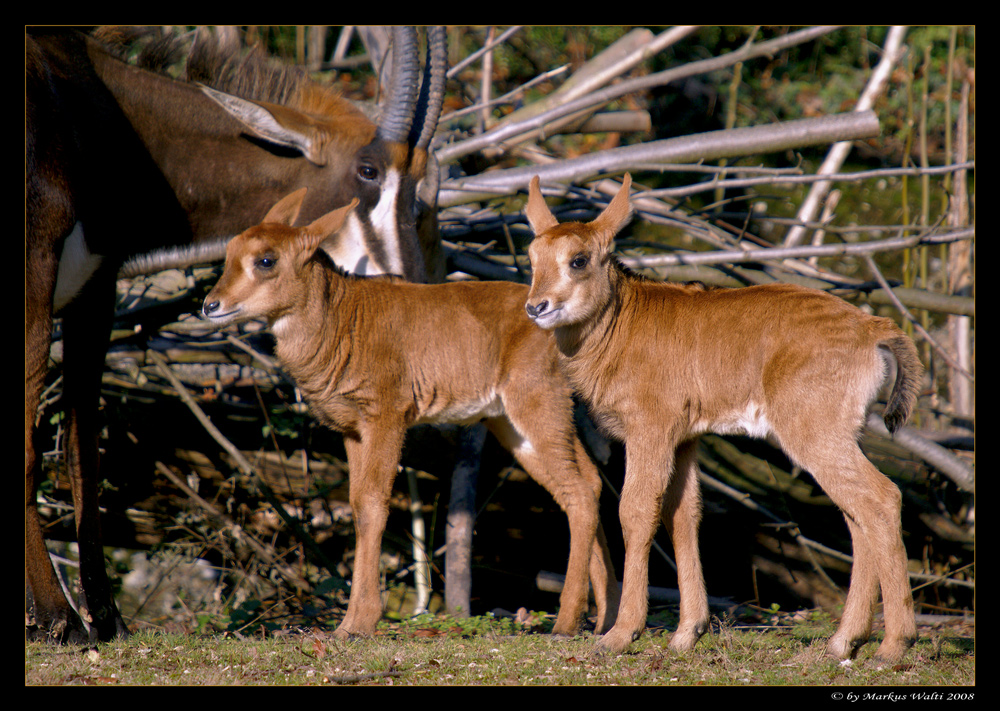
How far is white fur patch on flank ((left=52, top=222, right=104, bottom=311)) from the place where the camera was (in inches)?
230

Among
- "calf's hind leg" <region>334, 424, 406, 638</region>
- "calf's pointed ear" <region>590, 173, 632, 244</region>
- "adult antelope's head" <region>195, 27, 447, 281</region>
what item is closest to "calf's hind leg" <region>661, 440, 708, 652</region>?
"calf's pointed ear" <region>590, 173, 632, 244</region>

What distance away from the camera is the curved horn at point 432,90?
7074mm

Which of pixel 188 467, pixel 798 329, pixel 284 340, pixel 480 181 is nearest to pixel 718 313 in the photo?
pixel 798 329

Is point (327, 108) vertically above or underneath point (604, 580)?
above

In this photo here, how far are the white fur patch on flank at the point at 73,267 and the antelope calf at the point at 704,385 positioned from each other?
111 inches

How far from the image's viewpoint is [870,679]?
4.65 m

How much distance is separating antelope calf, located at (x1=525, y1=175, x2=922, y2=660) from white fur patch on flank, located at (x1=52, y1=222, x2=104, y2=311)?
9.24 feet

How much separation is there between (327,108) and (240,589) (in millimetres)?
4708

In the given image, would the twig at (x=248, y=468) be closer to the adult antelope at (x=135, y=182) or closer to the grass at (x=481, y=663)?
the adult antelope at (x=135, y=182)

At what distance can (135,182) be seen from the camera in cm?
650

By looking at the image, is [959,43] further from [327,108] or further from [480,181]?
[327,108]

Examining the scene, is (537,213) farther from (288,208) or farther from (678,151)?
(678,151)

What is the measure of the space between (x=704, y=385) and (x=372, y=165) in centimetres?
299

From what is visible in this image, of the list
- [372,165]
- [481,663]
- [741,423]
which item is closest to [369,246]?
[372,165]
